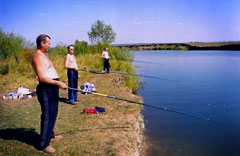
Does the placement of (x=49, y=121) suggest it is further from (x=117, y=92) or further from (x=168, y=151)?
(x=117, y=92)

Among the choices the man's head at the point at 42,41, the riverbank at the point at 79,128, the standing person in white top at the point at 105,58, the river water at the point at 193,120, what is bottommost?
the river water at the point at 193,120

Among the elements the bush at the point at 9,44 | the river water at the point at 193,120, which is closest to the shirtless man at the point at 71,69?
the river water at the point at 193,120

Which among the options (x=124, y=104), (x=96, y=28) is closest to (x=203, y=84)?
(x=124, y=104)

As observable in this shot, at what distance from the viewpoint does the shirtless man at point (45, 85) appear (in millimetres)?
4047

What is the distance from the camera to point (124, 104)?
27.5ft

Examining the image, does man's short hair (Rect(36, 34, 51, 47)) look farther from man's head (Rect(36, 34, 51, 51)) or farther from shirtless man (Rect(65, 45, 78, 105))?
shirtless man (Rect(65, 45, 78, 105))

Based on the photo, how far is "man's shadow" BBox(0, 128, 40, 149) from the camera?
506cm

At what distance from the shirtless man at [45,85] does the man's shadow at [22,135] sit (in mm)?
714

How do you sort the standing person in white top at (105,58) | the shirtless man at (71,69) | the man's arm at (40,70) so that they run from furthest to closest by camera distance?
the standing person in white top at (105,58) < the shirtless man at (71,69) < the man's arm at (40,70)

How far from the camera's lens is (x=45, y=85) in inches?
166

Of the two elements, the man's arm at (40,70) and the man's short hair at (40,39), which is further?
the man's short hair at (40,39)

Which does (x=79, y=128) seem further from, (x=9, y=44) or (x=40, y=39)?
(x=9, y=44)

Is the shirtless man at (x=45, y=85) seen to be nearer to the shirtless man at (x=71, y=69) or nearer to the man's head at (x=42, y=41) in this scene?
the man's head at (x=42, y=41)

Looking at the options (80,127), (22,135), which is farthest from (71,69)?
(22,135)
